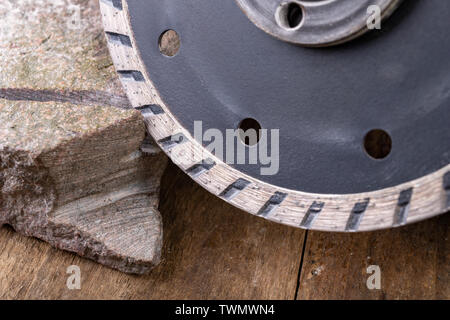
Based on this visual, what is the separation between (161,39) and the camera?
0.85 m

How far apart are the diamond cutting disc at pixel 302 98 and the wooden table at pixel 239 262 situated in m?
0.15

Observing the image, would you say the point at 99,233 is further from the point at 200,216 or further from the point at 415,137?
the point at 415,137

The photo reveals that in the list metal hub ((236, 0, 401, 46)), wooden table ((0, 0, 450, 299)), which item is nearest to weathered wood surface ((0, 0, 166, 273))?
wooden table ((0, 0, 450, 299))

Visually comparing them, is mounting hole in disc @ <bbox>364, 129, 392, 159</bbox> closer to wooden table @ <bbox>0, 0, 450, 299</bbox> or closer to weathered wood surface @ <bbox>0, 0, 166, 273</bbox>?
wooden table @ <bbox>0, 0, 450, 299</bbox>

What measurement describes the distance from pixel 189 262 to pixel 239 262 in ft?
0.26

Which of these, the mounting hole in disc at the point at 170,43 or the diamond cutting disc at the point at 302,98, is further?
the mounting hole in disc at the point at 170,43

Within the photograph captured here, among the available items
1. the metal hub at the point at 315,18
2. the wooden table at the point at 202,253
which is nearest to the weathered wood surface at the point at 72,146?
the wooden table at the point at 202,253

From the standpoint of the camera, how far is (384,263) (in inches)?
33.8

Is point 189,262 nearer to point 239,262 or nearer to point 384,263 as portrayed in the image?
point 239,262

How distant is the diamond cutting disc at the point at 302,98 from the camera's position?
26.4 inches

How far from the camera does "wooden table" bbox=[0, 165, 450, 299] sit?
0.85 m

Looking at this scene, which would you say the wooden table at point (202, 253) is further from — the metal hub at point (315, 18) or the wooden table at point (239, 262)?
the metal hub at point (315, 18)

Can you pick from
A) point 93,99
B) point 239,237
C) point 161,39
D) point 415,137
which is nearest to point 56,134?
point 93,99
